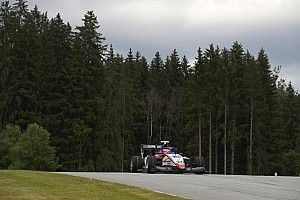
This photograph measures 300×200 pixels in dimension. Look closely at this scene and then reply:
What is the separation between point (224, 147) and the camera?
6819 centimetres

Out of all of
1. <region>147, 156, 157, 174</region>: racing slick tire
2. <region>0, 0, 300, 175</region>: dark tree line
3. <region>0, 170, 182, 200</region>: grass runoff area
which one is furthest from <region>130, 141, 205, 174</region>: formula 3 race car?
<region>0, 0, 300, 175</region>: dark tree line

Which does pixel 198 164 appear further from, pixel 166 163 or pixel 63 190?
pixel 63 190

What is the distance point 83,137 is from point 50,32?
1361 cm

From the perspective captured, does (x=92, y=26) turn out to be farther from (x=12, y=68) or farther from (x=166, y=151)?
(x=166, y=151)

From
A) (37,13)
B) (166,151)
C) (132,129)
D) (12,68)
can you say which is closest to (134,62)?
(132,129)

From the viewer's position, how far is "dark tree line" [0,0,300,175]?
60875 millimetres

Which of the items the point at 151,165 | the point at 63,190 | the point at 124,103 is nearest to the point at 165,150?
the point at 151,165

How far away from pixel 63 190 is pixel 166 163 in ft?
65.2

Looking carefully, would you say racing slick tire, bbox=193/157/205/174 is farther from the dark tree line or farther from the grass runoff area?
the dark tree line

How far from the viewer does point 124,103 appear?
69.9 metres

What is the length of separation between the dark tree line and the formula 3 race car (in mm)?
20461

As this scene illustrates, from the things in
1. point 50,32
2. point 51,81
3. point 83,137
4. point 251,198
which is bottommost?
point 251,198

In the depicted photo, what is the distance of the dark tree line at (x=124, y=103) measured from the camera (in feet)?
200

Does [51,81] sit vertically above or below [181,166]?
above
